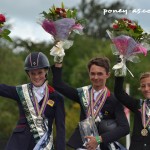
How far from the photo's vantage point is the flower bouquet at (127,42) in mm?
8320

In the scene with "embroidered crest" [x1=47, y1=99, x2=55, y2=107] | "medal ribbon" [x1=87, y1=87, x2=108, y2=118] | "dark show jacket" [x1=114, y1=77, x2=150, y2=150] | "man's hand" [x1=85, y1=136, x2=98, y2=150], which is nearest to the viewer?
"man's hand" [x1=85, y1=136, x2=98, y2=150]

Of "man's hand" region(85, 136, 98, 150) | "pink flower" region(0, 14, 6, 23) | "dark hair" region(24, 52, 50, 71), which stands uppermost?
"pink flower" region(0, 14, 6, 23)

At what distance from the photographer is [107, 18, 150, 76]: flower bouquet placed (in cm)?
832

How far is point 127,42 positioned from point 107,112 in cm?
93

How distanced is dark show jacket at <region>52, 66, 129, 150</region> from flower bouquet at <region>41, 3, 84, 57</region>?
30 cm

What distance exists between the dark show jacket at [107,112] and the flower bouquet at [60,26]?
0.30 metres

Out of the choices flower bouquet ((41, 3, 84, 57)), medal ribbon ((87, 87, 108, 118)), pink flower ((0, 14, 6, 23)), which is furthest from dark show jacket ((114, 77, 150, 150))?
pink flower ((0, 14, 6, 23))

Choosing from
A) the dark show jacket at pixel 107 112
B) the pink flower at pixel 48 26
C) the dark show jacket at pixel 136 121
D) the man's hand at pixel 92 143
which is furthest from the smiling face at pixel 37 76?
the dark show jacket at pixel 136 121

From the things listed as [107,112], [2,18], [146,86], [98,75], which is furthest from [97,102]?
[2,18]

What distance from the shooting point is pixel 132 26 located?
27.7 feet

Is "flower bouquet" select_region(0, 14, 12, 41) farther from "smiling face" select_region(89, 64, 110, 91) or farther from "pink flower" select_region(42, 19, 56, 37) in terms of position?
"smiling face" select_region(89, 64, 110, 91)

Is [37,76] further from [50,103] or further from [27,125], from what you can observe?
[27,125]

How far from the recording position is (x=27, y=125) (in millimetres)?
8070

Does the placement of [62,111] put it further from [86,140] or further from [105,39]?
[105,39]
